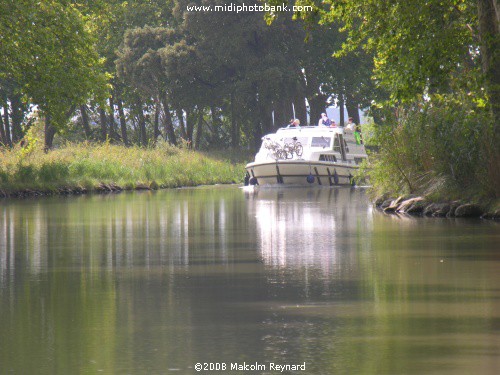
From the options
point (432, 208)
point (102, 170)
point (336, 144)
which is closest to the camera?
point (432, 208)

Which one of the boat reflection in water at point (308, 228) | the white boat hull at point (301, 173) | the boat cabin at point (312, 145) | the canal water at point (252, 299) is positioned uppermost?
the boat cabin at point (312, 145)

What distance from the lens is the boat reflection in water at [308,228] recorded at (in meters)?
14.2

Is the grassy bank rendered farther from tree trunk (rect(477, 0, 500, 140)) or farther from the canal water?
tree trunk (rect(477, 0, 500, 140))

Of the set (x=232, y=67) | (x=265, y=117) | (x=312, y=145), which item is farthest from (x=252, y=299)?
(x=232, y=67)

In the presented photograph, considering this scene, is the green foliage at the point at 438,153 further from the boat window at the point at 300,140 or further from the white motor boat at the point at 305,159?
the boat window at the point at 300,140

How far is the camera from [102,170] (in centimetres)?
4378

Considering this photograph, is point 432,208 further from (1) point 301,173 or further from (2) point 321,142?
(2) point 321,142

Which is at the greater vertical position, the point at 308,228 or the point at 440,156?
the point at 440,156

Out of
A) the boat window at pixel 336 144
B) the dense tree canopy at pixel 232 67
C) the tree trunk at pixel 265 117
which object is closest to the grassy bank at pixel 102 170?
the dense tree canopy at pixel 232 67

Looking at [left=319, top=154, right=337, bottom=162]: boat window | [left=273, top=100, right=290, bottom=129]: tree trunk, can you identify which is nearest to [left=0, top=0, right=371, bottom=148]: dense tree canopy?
[left=273, top=100, right=290, bottom=129]: tree trunk

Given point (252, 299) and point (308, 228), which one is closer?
point (252, 299)

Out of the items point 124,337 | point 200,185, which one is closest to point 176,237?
point 124,337

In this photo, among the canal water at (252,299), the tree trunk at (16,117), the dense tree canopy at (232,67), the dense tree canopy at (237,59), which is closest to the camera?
the canal water at (252,299)

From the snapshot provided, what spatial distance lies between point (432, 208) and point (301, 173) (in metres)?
21.9
